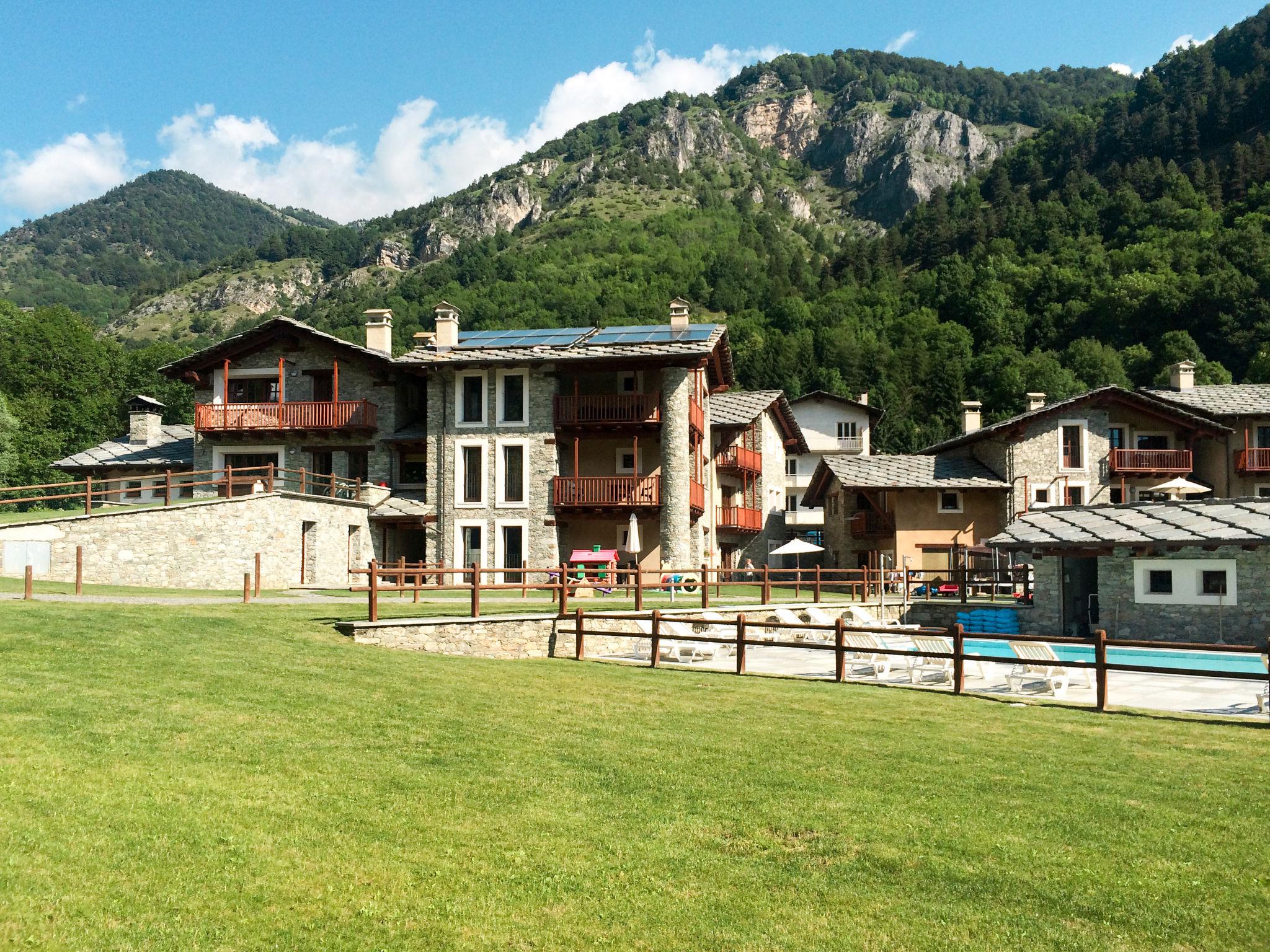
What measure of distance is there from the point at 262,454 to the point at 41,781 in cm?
3096

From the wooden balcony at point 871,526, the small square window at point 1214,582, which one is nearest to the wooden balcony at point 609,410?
the wooden balcony at point 871,526

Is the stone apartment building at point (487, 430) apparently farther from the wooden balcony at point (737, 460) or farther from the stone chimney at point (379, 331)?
the wooden balcony at point (737, 460)

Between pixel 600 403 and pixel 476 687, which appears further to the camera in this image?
pixel 600 403

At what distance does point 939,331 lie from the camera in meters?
96.3

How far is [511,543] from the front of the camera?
35.3 meters

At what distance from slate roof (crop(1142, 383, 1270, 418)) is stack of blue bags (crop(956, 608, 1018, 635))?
21806 mm

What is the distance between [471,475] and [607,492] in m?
4.77

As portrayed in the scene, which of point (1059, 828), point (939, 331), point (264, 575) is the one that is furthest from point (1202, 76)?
point (1059, 828)

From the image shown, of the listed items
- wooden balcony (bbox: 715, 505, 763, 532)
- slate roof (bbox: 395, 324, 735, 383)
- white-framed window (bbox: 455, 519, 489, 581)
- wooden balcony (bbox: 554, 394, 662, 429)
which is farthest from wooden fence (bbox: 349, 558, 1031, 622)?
slate roof (bbox: 395, 324, 735, 383)

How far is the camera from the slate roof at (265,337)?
3641cm

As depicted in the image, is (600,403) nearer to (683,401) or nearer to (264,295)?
(683,401)

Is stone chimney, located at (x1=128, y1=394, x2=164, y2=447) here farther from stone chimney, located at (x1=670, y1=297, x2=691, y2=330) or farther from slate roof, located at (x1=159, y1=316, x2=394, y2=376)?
stone chimney, located at (x1=670, y1=297, x2=691, y2=330)

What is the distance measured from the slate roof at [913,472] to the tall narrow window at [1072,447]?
319cm

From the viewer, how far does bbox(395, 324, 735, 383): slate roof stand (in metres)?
33.9
